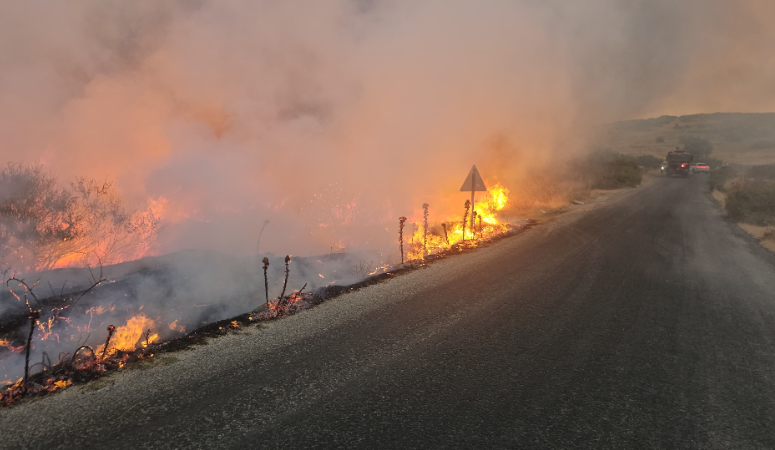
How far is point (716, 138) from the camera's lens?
7962 cm

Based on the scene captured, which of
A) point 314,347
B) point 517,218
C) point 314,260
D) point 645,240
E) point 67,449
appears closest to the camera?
point 67,449

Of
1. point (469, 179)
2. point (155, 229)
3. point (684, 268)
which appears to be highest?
point (469, 179)

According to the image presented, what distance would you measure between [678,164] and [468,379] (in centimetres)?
4152

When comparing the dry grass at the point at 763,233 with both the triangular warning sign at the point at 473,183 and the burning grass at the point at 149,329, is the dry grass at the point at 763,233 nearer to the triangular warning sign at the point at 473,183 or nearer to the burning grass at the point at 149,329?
the burning grass at the point at 149,329

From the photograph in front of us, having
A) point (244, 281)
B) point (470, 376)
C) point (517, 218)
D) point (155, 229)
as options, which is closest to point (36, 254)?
point (155, 229)

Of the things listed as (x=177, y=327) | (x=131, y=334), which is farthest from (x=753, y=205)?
(x=131, y=334)

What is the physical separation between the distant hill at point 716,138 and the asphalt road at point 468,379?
199ft

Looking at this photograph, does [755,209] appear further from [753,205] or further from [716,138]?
[716,138]

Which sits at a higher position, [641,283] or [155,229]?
[155,229]

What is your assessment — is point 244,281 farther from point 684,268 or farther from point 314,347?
point 684,268

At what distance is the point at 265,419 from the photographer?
9.60ft

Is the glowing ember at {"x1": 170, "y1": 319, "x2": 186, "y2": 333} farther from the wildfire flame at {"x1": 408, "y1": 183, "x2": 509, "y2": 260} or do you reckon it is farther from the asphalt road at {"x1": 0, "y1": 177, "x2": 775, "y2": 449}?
the wildfire flame at {"x1": 408, "y1": 183, "x2": 509, "y2": 260}

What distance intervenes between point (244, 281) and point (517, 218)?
1032cm

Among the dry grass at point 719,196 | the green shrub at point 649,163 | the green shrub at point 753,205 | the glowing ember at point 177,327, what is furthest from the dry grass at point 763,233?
the green shrub at point 649,163
